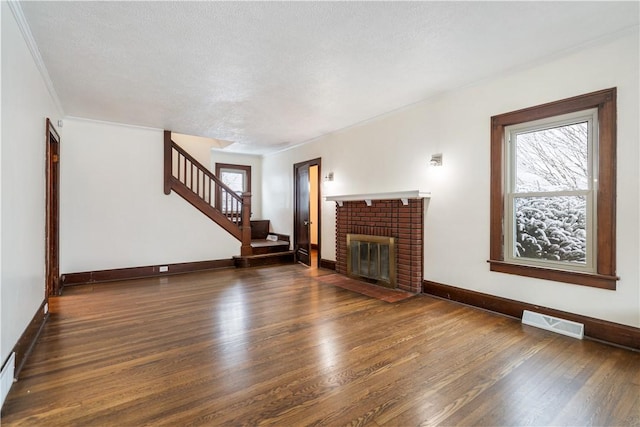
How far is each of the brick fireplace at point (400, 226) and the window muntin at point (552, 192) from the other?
3.78 ft

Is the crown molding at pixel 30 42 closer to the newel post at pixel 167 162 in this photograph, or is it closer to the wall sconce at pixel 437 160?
the newel post at pixel 167 162

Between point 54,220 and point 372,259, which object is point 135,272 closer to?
point 54,220

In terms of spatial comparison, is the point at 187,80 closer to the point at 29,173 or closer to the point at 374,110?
the point at 29,173

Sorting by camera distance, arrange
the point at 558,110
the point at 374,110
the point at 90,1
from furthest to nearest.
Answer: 1. the point at 374,110
2. the point at 558,110
3. the point at 90,1

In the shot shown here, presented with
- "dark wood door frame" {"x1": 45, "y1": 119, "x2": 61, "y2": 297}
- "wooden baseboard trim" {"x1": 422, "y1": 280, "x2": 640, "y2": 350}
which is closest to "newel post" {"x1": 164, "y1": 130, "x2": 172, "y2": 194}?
"dark wood door frame" {"x1": 45, "y1": 119, "x2": 61, "y2": 297}

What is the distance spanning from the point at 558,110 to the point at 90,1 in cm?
414

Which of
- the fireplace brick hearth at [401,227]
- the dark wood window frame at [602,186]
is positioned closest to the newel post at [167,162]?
the fireplace brick hearth at [401,227]

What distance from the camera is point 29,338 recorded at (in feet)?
8.69

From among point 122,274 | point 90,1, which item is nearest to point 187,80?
point 90,1

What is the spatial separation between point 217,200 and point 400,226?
4.37 metres

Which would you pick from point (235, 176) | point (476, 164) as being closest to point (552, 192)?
point (476, 164)

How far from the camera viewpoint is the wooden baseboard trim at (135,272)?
5.06 m

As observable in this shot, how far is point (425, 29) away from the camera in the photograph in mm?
2572

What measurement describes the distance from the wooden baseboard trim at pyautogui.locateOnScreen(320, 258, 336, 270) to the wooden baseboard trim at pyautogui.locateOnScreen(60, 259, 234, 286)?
1.92 metres
